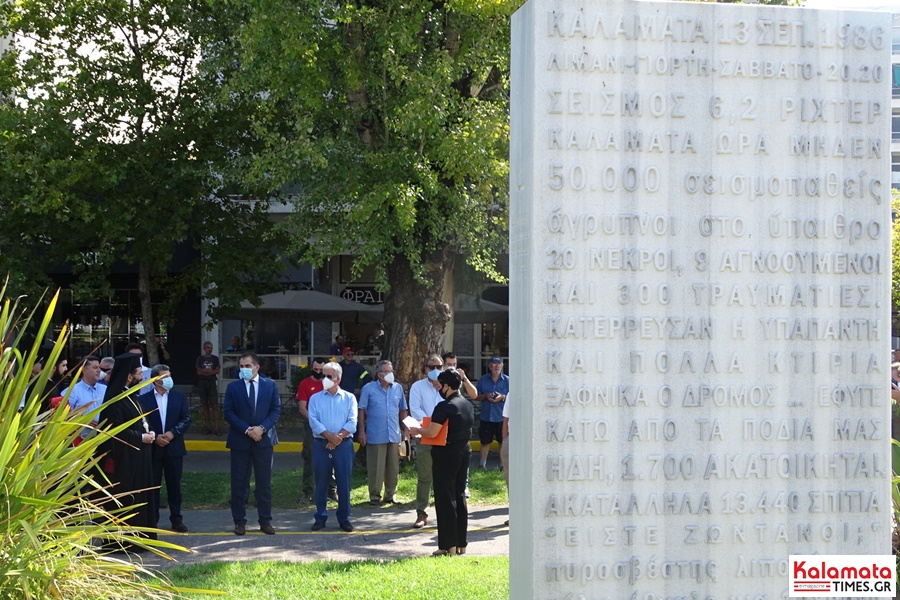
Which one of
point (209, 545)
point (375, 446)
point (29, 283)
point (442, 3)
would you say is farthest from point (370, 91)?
point (29, 283)

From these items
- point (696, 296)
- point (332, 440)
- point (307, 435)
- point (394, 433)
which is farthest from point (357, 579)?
point (307, 435)

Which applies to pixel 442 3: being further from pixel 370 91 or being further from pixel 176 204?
pixel 176 204

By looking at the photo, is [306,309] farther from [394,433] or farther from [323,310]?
[394,433]

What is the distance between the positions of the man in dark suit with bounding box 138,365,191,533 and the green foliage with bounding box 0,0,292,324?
874cm

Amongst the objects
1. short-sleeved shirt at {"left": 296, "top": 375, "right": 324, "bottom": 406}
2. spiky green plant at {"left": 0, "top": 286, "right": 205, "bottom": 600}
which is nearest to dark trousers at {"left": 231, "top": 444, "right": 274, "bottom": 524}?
short-sleeved shirt at {"left": 296, "top": 375, "right": 324, "bottom": 406}

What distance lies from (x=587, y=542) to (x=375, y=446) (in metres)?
8.02

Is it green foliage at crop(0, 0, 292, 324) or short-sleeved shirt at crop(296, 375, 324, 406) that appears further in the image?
green foliage at crop(0, 0, 292, 324)

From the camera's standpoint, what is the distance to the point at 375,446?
14055 mm

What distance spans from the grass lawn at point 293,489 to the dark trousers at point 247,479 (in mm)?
1977

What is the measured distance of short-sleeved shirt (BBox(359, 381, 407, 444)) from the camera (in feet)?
46.2

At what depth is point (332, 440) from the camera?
41.4 ft

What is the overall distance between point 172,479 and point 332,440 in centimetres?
200

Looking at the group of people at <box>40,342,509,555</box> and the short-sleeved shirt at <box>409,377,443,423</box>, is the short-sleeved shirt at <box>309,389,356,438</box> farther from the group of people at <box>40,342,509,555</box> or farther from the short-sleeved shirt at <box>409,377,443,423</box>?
the short-sleeved shirt at <box>409,377,443,423</box>

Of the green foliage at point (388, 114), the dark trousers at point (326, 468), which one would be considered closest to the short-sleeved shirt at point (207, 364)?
the green foliage at point (388, 114)
